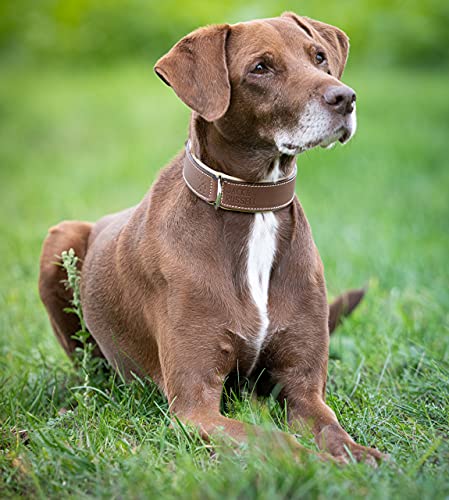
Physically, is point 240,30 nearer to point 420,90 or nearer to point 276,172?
point 276,172

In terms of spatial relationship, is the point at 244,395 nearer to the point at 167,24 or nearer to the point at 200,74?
the point at 200,74

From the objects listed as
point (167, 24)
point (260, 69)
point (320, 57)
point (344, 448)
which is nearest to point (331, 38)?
point (320, 57)

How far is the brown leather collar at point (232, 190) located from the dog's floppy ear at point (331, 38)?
65cm

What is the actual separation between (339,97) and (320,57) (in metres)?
0.44

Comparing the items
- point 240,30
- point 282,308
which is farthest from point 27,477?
point 240,30

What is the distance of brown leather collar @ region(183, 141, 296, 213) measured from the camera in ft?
11.3

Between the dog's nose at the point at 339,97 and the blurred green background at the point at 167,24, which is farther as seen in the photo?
the blurred green background at the point at 167,24

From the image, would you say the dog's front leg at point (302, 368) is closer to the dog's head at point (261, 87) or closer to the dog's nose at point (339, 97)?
the dog's head at point (261, 87)

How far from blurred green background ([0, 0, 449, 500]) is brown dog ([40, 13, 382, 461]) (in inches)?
10.0

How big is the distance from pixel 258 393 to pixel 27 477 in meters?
1.13

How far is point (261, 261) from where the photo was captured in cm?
350

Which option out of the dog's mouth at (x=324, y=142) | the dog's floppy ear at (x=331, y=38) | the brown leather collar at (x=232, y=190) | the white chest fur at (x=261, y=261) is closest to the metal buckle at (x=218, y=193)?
the brown leather collar at (x=232, y=190)

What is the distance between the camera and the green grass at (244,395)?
2.81 metres

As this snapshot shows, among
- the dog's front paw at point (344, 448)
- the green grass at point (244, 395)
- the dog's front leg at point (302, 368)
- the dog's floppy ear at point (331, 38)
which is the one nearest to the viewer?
the green grass at point (244, 395)
